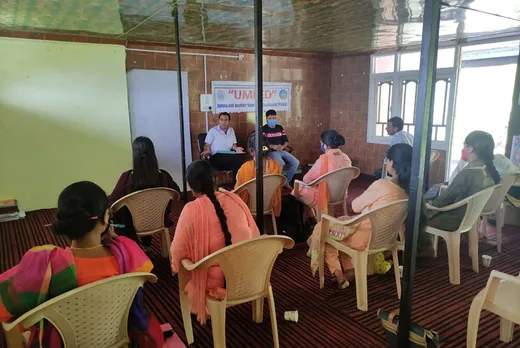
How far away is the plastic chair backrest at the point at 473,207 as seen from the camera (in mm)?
2746

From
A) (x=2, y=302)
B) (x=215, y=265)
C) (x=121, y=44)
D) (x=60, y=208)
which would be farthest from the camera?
→ (x=121, y=44)

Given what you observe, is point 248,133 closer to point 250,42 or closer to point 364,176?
point 250,42

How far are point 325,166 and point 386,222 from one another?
4.28 feet

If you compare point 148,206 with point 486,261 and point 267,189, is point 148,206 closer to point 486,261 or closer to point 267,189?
point 267,189

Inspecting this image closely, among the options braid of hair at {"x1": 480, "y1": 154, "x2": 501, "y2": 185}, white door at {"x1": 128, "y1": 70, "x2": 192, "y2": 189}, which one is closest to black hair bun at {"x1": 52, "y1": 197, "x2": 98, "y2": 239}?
braid of hair at {"x1": 480, "y1": 154, "x2": 501, "y2": 185}

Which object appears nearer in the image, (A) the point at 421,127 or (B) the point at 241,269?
(A) the point at 421,127

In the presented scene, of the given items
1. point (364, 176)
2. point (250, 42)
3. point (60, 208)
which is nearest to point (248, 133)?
point (250, 42)

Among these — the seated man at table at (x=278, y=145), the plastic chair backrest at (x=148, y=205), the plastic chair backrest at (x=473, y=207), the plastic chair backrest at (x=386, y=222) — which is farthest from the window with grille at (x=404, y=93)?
the plastic chair backrest at (x=148, y=205)

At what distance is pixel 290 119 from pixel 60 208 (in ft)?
19.1

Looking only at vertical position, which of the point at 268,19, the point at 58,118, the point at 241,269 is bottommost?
the point at 241,269

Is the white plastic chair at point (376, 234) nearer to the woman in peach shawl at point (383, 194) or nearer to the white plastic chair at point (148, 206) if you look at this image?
the woman in peach shawl at point (383, 194)

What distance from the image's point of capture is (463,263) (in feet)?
10.7

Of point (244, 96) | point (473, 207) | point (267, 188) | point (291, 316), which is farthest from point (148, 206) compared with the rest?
point (244, 96)

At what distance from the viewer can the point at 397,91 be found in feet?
20.8
